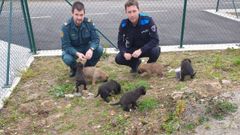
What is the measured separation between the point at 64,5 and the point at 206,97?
12.9 meters

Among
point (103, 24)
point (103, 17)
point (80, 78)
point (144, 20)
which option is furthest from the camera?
point (103, 17)

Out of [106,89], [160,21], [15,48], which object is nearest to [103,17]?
[160,21]

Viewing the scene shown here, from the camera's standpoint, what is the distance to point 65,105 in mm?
5285

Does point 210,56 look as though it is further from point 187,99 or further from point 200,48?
point 187,99

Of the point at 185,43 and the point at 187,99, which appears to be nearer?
the point at 187,99

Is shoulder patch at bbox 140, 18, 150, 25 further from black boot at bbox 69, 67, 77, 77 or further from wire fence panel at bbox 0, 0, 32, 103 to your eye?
wire fence panel at bbox 0, 0, 32, 103

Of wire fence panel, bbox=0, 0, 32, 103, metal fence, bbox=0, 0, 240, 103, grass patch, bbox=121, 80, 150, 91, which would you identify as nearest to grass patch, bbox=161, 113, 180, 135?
grass patch, bbox=121, 80, 150, 91

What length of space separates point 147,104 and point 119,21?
8.02m

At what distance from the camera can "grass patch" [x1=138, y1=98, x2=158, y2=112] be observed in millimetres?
4868

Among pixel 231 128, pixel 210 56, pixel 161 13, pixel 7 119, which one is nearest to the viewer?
pixel 231 128

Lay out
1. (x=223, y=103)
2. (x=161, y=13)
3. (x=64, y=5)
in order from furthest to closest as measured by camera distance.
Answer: (x=64, y=5), (x=161, y=13), (x=223, y=103)

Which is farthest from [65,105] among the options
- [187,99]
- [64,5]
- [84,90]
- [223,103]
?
[64,5]

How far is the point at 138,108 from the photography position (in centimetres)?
491

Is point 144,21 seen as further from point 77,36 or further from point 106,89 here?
point 106,89
